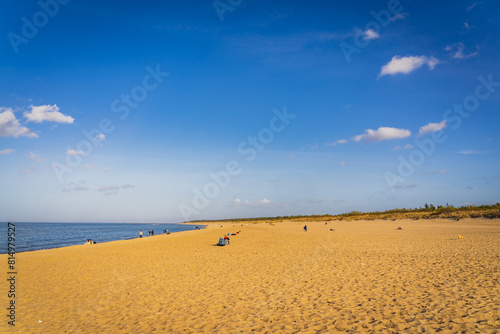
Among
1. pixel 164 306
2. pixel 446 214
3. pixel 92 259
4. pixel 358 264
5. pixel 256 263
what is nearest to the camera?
pixel 164 306

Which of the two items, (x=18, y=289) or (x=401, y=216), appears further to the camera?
(x=401, y=216)

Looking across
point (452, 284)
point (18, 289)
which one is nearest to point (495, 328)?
point (452, 284)

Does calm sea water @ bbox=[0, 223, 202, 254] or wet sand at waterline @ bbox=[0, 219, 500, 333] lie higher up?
wet sand at waterline @ bbox=[0, 219, 500, 333]

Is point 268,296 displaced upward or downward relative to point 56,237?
upward

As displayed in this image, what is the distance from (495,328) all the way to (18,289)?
17422mm

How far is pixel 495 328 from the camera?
6.82m

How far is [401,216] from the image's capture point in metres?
66.1

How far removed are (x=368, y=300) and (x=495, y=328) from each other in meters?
3.37

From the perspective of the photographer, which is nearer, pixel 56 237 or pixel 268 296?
pixel 268 296

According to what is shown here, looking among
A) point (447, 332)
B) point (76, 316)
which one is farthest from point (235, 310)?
point (447, 332)

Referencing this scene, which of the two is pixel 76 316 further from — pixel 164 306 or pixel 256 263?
pixel 256 263

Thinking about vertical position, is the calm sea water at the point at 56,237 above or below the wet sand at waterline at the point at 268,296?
below

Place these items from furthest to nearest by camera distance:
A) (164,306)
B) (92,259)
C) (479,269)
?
(92,259), (479,269), (164,306)

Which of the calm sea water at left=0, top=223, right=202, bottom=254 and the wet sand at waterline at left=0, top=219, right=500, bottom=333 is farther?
the calm sea water at left=0, top=223, right=202, bottom=254
